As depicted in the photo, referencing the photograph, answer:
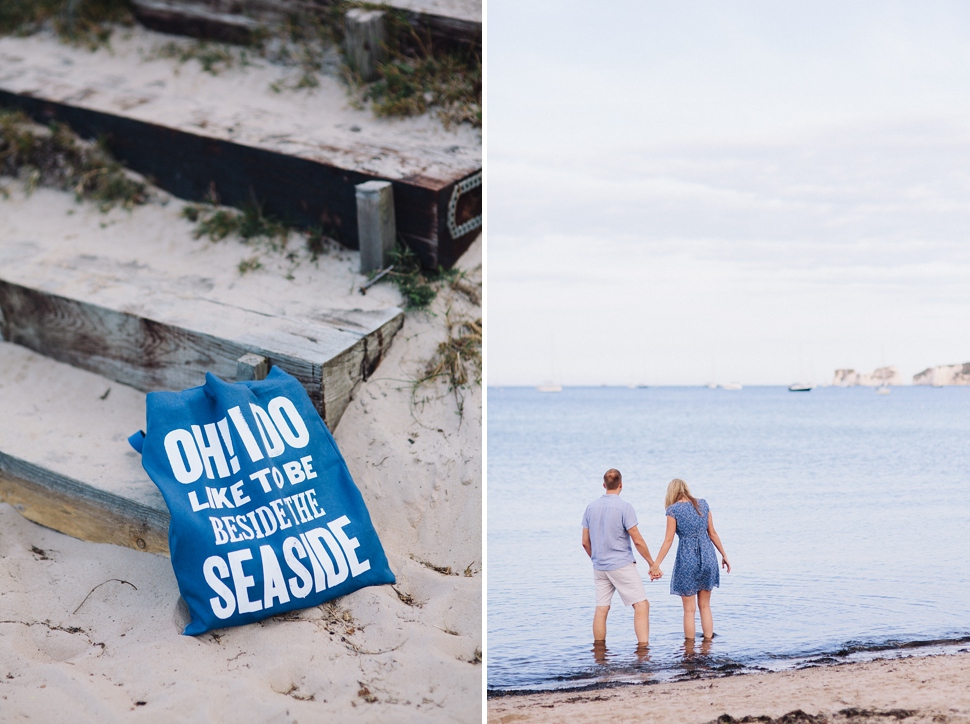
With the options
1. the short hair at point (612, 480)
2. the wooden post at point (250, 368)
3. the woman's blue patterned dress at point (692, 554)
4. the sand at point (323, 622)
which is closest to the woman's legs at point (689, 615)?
the woman's blue patterned dress at point (692, 554)

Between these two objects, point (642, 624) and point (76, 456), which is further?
point (642, 624)

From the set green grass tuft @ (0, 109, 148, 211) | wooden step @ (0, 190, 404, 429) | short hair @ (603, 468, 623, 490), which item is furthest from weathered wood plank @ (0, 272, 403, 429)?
short hair @ (603, 468, 623, 490)

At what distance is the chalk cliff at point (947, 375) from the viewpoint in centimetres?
452

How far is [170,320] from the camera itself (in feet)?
9.98

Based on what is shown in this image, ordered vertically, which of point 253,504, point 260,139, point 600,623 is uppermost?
point 260,139

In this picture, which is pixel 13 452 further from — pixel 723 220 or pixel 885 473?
pixel 885 473

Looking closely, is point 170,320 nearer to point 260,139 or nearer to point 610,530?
point 260,139

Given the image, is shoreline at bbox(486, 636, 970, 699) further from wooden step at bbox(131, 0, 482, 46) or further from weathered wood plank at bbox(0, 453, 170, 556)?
wooden step at bbox(131, 0, 482, 46)

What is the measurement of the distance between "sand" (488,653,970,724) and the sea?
26cm

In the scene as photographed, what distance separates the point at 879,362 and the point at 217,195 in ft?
21.8

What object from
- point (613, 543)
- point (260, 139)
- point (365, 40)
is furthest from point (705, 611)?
point (365, 40)

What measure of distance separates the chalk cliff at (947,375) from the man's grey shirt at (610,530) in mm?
2221

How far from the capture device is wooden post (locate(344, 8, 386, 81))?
4234mm

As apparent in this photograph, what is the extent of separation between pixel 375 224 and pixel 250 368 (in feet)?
3.07
